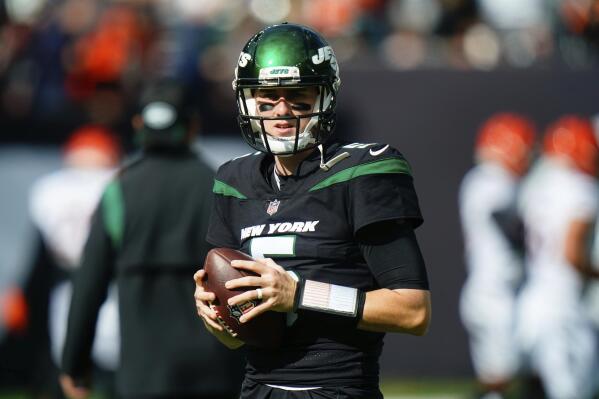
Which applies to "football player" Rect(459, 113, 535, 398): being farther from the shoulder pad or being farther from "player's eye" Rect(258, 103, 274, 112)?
"player's eye" Rect(258, 103, 274, 112)

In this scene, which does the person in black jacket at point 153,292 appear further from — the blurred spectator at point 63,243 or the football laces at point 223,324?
the blurred spectator at point 63,243

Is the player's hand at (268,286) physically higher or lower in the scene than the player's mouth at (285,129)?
lower

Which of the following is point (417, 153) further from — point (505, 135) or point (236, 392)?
point (236, 392)

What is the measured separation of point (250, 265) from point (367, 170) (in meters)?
0.41

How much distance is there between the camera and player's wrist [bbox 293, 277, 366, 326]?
Answer: 3059 millimetres

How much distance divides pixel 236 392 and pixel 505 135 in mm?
4882

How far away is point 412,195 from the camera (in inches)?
123

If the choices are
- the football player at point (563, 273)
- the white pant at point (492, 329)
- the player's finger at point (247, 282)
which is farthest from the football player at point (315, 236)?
the white pant at point (492, 329)

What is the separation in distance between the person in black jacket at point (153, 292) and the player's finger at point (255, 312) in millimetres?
1671

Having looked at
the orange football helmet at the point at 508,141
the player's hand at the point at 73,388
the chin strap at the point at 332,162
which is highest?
the chin strap at the point at 332,162

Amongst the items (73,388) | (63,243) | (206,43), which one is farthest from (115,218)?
(206,43)

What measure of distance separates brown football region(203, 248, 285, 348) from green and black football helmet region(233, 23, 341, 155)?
346 millimetres

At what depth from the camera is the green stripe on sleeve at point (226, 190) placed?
335cm

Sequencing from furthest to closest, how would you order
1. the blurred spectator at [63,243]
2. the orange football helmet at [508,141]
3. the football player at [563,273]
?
1. the orange football helmet at [508,141]
2. the football player at [563,273]
3. the blurred spectator at [63,243]
